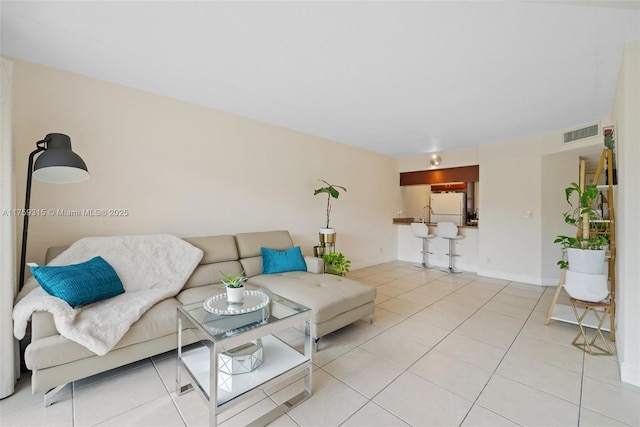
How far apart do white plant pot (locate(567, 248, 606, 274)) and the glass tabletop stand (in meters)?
2.63

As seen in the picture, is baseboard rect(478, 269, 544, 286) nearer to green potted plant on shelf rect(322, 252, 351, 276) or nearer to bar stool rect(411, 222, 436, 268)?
bar stool rect(411, 222, 436, 268)

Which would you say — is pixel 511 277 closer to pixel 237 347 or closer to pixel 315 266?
pixel 315 266

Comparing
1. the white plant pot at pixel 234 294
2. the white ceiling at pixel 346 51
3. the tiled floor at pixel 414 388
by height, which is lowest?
the tiled floor at pixel 414 388

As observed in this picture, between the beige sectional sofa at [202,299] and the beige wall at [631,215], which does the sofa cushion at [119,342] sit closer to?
the beige sectional sofa at [202,299]

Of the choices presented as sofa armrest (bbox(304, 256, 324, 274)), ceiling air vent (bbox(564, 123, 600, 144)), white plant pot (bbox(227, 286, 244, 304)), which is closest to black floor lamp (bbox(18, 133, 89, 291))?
white plant pot (bbox(227, 286, 244, 304))

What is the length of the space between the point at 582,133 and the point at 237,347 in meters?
5.08

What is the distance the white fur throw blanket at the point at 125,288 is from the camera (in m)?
1.66

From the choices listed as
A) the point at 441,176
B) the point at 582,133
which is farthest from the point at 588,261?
the point at 441,176

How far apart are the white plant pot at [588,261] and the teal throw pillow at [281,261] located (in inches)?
109

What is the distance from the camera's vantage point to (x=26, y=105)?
226 centimetres

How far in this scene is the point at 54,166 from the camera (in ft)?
6.18

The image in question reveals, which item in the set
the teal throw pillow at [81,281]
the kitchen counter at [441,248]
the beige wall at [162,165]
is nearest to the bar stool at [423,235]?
the kitchen counter at [441,248]

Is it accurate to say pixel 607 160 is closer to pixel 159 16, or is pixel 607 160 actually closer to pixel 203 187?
pixel 159 16

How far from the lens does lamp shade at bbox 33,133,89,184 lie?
6.22 feet
